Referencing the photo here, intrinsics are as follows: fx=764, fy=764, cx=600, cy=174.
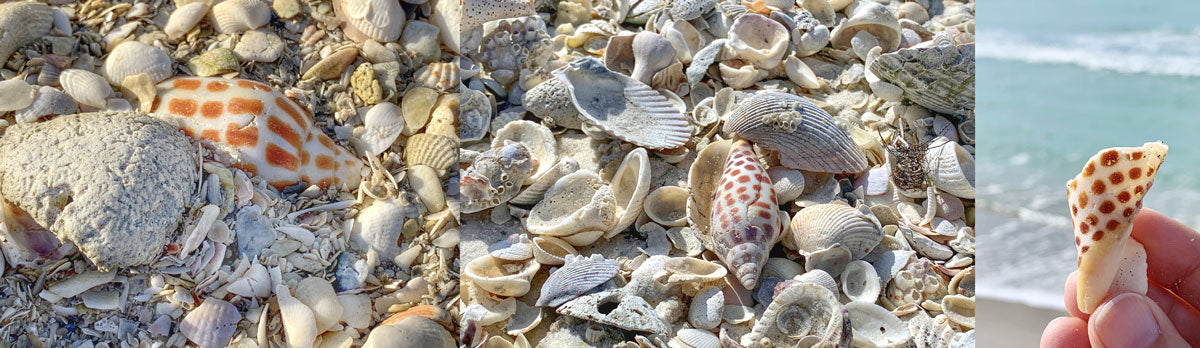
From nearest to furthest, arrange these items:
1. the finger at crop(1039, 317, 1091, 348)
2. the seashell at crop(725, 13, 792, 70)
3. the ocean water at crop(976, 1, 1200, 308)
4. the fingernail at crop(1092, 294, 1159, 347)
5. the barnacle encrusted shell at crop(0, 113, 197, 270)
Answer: the fingernail at crop(1092, 294, 1159, 347) → the finger at crop(1039, 317, 1091, 348) → the barnacle encrusted shell at crop(0, 113, 197, 270) → the seashell at crop(725, 13, 792, 70) → the ocean water at crop(976, 1, 1200, 308)

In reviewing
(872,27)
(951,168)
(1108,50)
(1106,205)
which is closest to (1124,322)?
(1106,205)

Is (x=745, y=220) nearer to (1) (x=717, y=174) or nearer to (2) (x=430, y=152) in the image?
(1) (x=717, y=174)

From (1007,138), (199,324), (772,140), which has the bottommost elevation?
(1007,138)

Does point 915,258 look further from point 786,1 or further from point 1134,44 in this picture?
point 1134,44

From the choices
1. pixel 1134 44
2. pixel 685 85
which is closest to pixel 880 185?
pixel 685 85

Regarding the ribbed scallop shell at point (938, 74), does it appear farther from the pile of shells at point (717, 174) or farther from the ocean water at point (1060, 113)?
the ocean water at point (1060, 113)

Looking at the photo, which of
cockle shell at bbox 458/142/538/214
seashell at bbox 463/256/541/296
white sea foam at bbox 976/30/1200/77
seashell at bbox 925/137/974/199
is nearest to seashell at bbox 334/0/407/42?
cockle shell at bbox 458/142/538/214

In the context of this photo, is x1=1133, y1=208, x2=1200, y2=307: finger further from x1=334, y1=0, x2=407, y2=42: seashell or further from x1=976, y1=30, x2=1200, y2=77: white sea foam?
x1=976, y1=30, x2=1200, y2=77: white sea foam
